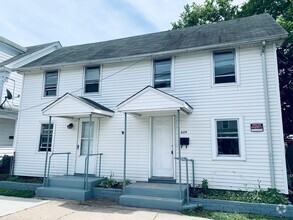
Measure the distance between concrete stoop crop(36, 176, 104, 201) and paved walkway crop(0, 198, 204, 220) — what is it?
46 cm

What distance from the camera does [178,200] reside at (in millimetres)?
6230

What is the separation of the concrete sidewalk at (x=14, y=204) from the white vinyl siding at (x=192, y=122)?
2.19m

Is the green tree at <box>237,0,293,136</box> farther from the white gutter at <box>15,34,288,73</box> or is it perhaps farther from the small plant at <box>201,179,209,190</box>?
the small plant at <box>201,179,209,190</box>

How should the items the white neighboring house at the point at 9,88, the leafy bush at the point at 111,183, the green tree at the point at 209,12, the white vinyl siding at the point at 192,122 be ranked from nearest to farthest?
the white vinyl siding at the point at 192,122 < the leafy bush at the point at 111,183 < the white neighboring house at the point at 9,88 < the green tree at the point at 209,12

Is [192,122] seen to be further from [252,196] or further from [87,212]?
[87,212]

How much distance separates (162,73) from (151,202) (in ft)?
16.5

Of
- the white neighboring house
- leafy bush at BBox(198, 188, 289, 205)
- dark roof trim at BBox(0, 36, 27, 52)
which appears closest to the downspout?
leafy bush at BBox(198, 188, 289, 205)

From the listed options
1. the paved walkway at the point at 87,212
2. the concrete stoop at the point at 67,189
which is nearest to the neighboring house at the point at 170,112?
the concrete stoop at the point at 67,189

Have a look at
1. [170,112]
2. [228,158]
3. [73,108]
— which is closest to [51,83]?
[73,108]

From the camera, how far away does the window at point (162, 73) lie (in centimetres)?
873

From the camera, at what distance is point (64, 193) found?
7480mm

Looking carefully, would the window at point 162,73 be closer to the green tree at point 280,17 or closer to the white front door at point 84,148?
the white front door at point 84,148

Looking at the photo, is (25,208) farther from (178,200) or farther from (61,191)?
(178,200)

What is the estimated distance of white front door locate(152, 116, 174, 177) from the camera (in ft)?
26.7
